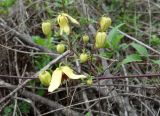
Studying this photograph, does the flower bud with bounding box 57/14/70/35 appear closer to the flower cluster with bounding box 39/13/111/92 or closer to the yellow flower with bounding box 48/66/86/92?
the flower cluster with bounding box 39/13/111/92

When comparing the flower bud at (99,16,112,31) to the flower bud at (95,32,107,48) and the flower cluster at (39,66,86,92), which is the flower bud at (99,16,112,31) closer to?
the flower bud at (95,32,107,48)

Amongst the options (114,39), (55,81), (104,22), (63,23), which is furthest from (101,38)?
(114,39)

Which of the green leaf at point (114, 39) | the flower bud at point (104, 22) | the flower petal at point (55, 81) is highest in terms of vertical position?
the flower bud at point (104, 22)

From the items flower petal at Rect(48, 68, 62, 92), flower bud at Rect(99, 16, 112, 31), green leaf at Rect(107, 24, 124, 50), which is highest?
flower bud at Rect(99, 16, 112, 31)

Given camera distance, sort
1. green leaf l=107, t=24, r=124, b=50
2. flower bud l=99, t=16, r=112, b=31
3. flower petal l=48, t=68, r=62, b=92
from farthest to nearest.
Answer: green leaf l=107, t=24, r=124, b=50 → flower bud l=99, t=16, r=112, b=31 → flower petal l=48, t=68, r=62, b=92

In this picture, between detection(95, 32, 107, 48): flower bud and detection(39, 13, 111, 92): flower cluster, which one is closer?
detection(39, 13, 111, 92): flower cluster

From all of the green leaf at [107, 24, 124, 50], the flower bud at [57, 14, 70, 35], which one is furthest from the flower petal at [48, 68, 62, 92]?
the green leaf at [107, 24, 124, 50]

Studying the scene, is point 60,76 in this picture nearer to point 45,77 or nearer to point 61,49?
point 45,77

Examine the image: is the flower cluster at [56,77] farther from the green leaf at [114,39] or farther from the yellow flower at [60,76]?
the green leaf at [114,39]

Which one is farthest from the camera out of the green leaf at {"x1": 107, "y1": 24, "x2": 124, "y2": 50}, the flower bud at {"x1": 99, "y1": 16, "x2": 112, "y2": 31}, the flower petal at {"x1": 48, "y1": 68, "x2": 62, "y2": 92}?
the green leaf at {"x1": 107, "y1": 24, "x2": 124, "y2": 50}

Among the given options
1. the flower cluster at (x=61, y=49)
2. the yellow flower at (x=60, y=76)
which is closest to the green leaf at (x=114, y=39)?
the flower cluster at (x=61, y=49)

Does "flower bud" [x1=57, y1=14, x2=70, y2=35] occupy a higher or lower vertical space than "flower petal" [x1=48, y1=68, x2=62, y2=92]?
higher
